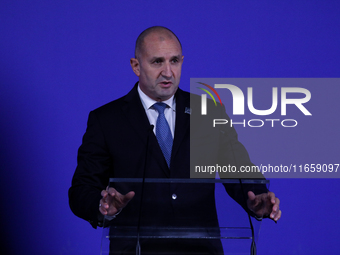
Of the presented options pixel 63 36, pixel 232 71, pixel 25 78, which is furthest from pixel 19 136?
pixel 232 71

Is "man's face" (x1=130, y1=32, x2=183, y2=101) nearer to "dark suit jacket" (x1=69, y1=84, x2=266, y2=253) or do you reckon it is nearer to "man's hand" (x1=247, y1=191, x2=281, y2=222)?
"dark suit jacket" (x1=69, y1=84, x2=266, y2=253)

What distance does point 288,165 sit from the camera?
2.79 meters

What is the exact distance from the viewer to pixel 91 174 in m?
1.61

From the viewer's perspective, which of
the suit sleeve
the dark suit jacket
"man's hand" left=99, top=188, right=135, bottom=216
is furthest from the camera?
the dark suit jacket

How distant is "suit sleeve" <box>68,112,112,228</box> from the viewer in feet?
4.58

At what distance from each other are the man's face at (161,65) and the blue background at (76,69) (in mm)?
1005

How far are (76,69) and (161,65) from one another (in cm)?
119

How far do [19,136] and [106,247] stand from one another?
1.85m

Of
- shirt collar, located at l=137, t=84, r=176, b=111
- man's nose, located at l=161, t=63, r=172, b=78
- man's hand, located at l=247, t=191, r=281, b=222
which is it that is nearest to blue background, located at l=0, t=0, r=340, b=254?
shirt collar, located at l=137, t=84, r=176, b=111

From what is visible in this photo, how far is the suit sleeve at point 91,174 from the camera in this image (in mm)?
1396

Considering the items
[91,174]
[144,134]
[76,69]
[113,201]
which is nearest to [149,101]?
[144,134]

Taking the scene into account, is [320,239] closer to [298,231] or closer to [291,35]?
[298,231]

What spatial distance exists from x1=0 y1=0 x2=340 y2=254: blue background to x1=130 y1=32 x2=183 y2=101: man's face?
1.00 metres

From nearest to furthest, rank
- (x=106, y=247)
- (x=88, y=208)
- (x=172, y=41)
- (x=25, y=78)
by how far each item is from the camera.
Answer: (x=106, y=247) → (x=88, y=208) → (x=172, y=41) → (x=25, y=78)
